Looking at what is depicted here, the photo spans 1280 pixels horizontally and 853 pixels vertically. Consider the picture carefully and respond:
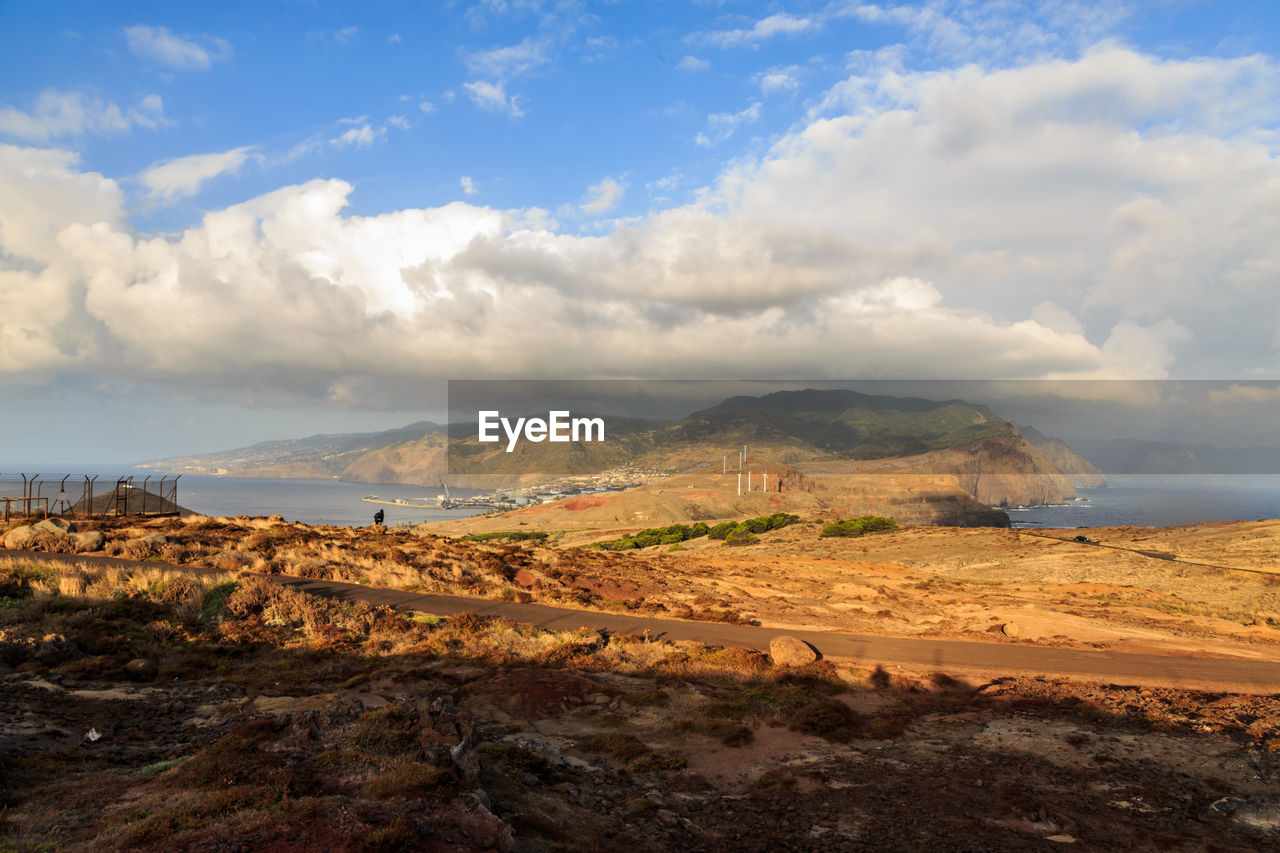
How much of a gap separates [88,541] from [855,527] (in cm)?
5156

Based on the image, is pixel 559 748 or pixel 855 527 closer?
pixel 559 748

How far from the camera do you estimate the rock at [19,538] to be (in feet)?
85.3

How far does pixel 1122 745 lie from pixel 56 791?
15114 millimetres

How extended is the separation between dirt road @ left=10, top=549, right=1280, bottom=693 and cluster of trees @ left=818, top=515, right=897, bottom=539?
35.3 metres

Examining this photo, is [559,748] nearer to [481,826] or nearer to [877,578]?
[481,826]

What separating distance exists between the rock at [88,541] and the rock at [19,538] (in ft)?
5.80

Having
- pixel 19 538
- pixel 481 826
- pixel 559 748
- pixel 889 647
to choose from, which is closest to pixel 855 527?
pixel 889 647

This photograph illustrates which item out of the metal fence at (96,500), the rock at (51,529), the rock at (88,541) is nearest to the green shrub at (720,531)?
the metal fence at (96,500)

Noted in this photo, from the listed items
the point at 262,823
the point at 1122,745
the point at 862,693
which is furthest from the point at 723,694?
the point at 262,823

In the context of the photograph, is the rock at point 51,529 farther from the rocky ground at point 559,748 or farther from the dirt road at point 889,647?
the rocky ground at point 559,748

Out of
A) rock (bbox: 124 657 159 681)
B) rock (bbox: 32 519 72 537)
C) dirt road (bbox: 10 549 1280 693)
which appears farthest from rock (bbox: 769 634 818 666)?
rock (bbox: 32 519 72 537)

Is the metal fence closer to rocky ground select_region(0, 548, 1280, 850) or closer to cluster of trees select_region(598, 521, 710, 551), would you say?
rocky ground select_region(0, 548, 1280, 850)

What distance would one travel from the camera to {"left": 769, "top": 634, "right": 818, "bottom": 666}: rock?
53.8ft

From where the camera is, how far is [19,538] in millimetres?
26406
